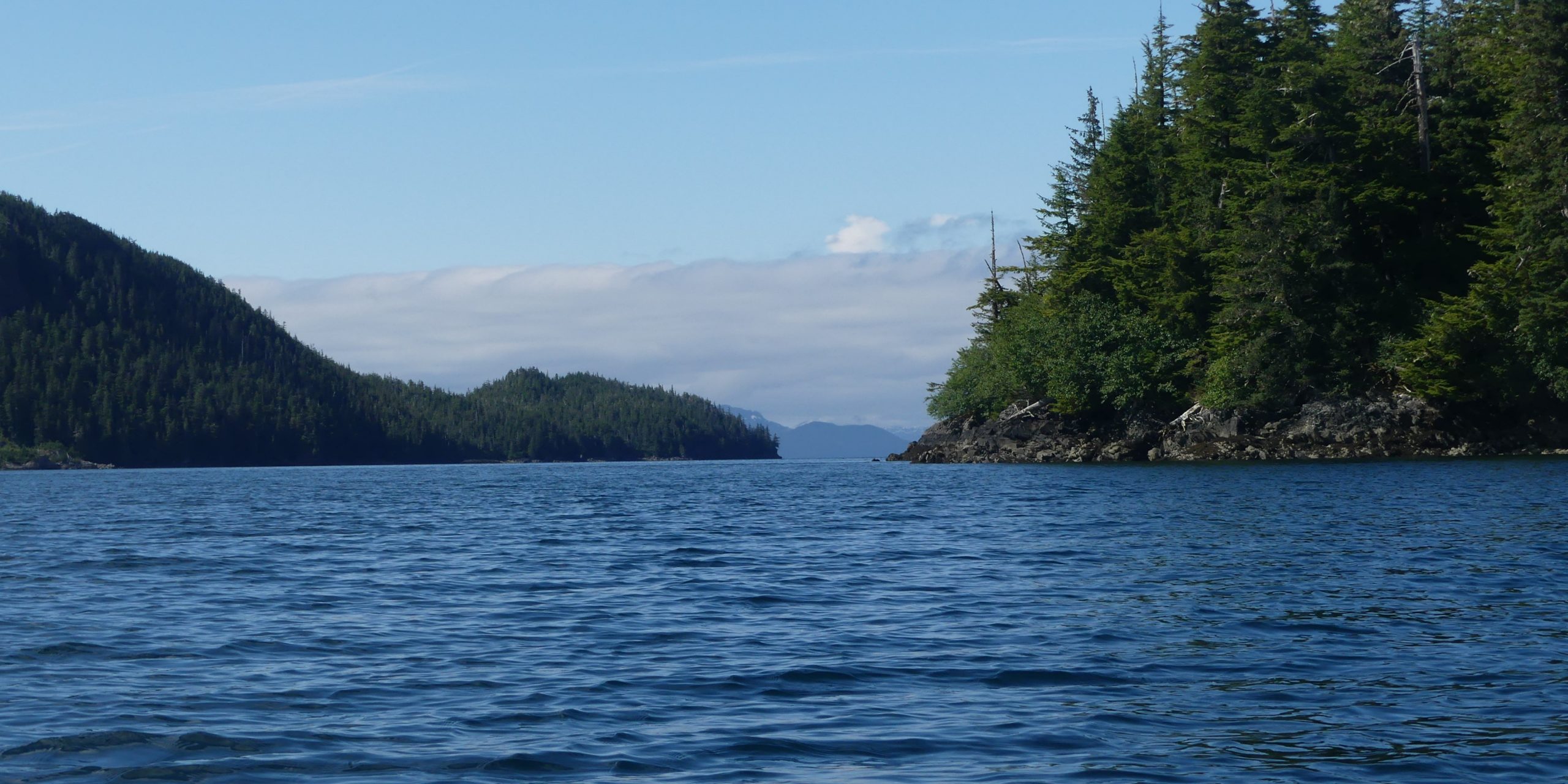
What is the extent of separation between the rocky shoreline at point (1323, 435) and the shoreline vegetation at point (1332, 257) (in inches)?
5.0

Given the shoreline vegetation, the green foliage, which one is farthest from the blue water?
the green foliage

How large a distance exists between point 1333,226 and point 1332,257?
2.06m

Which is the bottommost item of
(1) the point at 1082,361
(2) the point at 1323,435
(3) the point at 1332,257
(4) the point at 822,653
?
(4) the point at 822,653

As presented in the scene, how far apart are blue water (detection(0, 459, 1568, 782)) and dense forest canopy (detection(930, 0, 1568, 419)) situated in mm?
35473

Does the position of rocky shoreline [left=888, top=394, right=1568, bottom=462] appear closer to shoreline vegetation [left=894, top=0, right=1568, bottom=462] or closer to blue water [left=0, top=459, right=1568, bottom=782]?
shoreline vegetation [left=894, top=0, right=1568, bottom=462]

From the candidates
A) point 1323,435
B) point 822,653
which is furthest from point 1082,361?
point 822,653

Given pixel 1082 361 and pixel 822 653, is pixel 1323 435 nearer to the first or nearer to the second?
pixel 1082 361

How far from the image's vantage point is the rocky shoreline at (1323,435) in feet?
226

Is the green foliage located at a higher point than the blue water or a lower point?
higher

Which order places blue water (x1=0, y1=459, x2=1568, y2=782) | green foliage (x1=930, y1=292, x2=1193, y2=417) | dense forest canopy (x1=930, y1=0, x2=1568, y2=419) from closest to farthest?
blue water (x1=0, y1=459, x2=1568, y2=782) < dense forest canopy (x1=930, y1=0, x2=1568, y2=419) < green foliage (x1=930, y1=292, x2=1193, y2=417)

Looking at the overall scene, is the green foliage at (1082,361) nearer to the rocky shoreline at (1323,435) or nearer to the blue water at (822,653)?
the rocky shoreline at (1323,435)

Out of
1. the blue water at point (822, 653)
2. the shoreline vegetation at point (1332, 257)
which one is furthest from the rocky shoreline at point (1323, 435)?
the blue water at point (822, 653)

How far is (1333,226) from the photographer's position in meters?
70.8

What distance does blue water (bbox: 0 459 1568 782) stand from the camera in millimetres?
10977
